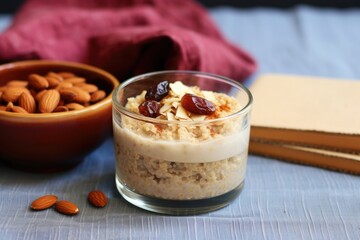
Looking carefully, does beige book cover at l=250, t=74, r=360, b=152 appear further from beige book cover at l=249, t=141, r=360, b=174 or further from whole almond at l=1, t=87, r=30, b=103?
whole almond at l=1, t=87, r=30, b=103

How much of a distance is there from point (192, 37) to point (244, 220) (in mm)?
412

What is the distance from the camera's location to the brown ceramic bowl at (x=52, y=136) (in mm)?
823

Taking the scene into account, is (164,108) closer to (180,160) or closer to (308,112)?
(180,160)

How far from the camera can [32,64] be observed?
3.27 ft

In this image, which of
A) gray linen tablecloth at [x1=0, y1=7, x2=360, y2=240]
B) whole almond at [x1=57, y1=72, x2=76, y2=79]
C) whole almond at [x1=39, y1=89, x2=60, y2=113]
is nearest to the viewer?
gray linen tablecloth at [x1=0, y1=7, x2=360, y2=240]

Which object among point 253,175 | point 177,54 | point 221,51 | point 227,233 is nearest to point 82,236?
point 227,233

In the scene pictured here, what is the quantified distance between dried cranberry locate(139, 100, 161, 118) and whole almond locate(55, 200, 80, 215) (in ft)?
0.52

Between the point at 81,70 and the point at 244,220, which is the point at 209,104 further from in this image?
the point at 81,70

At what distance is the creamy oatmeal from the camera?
0.75 meters

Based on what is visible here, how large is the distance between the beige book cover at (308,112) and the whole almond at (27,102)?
346 mm

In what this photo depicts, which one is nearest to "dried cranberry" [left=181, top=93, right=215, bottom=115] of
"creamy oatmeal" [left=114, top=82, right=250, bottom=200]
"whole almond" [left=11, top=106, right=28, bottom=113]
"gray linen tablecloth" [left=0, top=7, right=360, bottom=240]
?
"creamy oatmeal" [left=114, top=82, right=250, bottom=200]

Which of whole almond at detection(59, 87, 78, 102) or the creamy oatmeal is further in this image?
whole almond at detection(59, 87, 78, 102)

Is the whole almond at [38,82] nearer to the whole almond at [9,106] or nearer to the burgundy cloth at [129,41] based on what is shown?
the whole almond at [9,106]

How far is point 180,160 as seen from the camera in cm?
75
